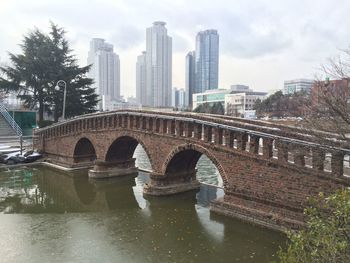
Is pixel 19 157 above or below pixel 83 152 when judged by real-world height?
below

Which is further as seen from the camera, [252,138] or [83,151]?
[83,151]

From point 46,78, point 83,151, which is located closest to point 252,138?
point 83,151

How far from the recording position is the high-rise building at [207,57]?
12938 cm

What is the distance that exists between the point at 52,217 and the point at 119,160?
28.6ft

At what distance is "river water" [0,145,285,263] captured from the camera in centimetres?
1016

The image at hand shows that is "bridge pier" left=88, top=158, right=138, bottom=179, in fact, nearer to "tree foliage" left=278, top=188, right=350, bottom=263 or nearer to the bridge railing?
the bridge railing

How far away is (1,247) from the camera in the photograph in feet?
34.8

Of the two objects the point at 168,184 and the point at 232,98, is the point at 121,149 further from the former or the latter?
the point at 232,98

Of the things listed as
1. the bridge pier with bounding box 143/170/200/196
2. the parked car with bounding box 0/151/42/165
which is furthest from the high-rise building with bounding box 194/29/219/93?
the bridge pier with bounding box 143/170/200/196

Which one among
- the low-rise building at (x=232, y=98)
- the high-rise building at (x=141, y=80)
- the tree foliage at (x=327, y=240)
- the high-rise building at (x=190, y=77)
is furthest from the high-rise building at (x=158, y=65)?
the tree foliage at (x=327, y=240)

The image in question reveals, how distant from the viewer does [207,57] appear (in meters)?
129

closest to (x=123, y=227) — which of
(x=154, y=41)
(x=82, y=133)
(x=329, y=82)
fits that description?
(x=329, y=82)

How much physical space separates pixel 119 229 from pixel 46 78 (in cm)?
3060

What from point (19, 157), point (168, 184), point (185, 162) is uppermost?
point (185, 162)
